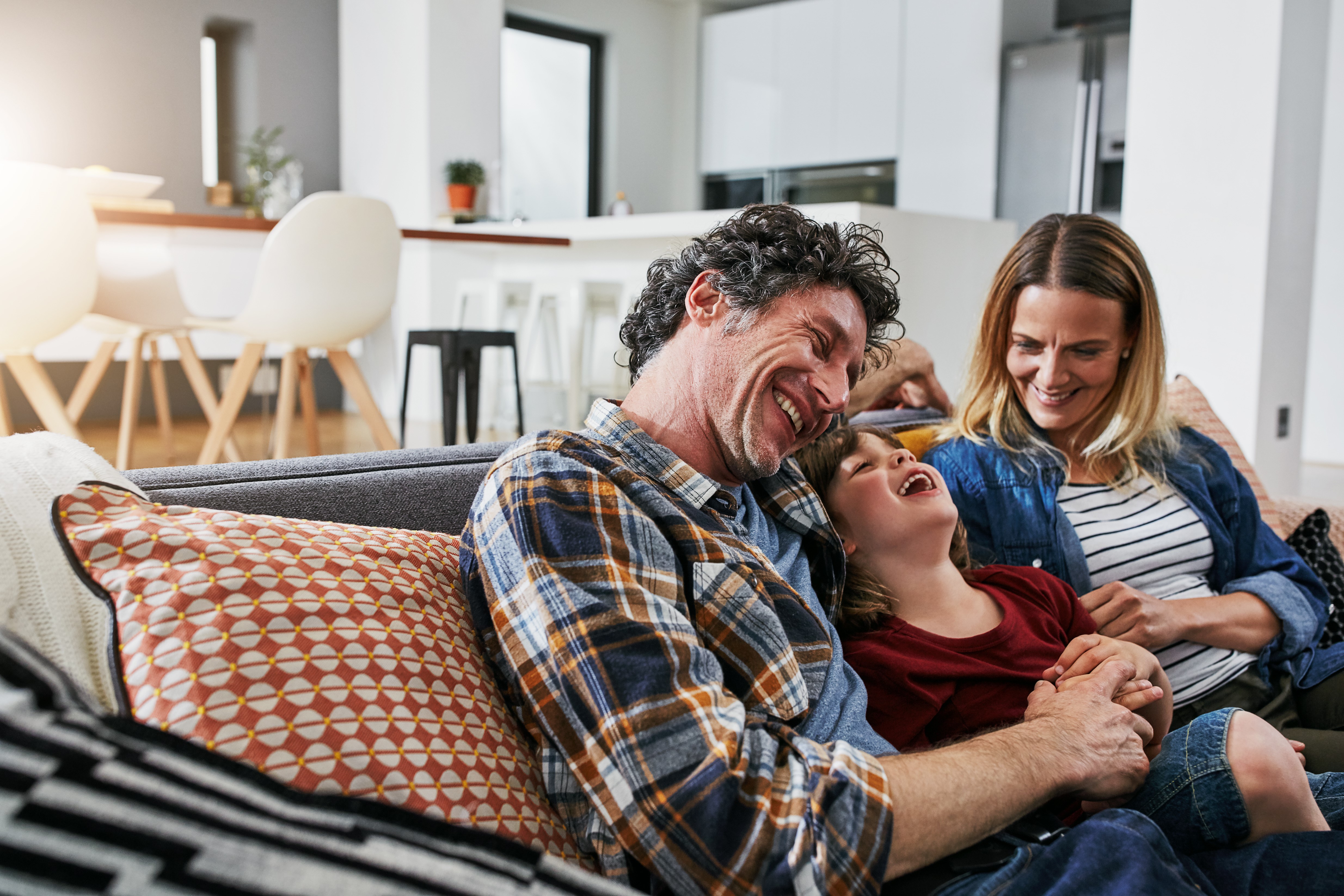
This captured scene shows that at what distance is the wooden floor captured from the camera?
186 inches

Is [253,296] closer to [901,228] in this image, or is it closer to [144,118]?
[901,228]

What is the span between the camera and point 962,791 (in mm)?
876

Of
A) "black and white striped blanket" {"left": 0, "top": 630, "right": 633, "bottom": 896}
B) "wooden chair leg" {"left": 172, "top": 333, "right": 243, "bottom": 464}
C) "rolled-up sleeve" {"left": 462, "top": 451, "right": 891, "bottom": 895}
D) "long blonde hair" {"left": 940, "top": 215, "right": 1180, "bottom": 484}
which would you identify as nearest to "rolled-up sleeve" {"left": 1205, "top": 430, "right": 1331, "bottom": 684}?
"long blonde hair" {"left": 940, "top": 215, "right": 1180, "bottom": 484}

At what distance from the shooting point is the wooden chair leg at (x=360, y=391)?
3.79 meters

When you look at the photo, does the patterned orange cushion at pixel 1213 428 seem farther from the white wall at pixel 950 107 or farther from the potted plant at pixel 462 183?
the potted plant at pixel 462 183

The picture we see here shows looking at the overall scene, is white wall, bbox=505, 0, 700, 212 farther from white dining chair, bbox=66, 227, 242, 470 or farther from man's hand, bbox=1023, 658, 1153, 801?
man's hand, bbox=1023, 658, 1153, 801

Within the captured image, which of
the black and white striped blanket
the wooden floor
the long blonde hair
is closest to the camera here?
the black and white striped blanket

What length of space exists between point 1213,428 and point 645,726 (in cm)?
174

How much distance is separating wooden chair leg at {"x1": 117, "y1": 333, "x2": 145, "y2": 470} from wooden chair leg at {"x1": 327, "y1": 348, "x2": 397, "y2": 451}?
72cm

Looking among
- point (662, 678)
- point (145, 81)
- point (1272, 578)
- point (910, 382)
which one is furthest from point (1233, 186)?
point (145, 81)

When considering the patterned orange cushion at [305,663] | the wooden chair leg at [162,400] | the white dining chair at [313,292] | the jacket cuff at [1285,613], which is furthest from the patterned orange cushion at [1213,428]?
the wooden chair leg at [162,400]

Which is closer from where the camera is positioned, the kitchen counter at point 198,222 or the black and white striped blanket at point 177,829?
the black and white striped blanket at point 177,829

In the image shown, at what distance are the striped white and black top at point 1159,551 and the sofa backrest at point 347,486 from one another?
35.7 inches

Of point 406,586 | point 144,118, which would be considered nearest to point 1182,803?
point 406,586
